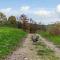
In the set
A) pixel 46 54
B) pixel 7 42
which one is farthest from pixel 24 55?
pixel 7 42

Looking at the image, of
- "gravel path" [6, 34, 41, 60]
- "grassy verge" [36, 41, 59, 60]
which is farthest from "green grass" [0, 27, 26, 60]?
"grassy verge" [36, 41, 59, 60]

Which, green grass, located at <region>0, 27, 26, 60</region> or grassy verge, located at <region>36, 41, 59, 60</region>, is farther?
green grass, located at <region>0, 27, 26, 60</region>

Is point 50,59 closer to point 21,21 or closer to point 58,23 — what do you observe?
point 58,23

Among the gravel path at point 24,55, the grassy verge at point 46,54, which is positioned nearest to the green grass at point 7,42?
the gravel path at point 24,55

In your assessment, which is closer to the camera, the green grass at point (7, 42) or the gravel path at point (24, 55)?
the gravel path at point (24, 55)

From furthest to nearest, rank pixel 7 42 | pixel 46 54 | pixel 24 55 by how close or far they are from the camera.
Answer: pixel 7 42, pixel 46 54, pixel 24 55

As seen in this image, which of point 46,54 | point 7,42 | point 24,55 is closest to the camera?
point 24,55

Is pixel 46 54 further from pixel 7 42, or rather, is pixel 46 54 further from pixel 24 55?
pixel 7 42

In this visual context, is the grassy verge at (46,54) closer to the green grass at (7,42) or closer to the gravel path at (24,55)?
the gravel path at (24,55)

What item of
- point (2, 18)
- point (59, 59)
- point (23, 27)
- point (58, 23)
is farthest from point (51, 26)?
point (2, 18)

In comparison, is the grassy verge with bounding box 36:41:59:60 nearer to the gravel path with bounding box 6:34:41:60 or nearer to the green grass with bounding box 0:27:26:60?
the gravel path with bounding box 6:34:41:60

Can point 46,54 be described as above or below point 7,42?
above

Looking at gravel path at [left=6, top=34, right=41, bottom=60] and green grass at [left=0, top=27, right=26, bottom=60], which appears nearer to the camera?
gravel path at [left=6, top=34, right=41, bottom=60]

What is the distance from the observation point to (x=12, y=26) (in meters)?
38.2
